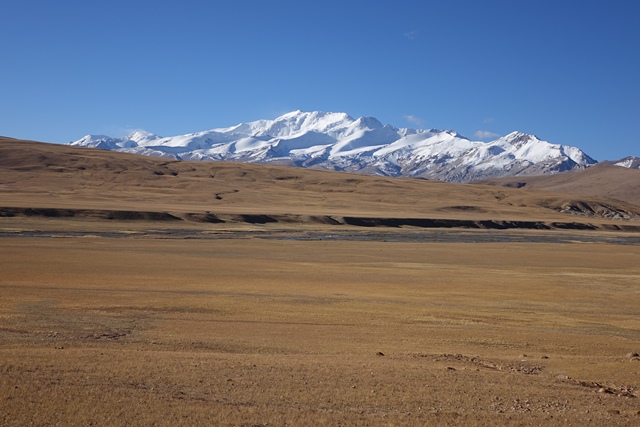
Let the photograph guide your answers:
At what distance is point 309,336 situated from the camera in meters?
27.3

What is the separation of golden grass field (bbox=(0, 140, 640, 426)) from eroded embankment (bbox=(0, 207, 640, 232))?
31.1m

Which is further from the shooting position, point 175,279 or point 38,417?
point 175,279

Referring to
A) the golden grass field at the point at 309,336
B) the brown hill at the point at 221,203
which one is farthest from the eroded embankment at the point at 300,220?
the golden grass field at the point at 309,336

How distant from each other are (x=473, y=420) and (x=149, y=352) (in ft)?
36.5

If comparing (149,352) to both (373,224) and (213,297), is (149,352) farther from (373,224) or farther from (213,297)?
(373,224)

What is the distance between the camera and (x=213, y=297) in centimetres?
3741

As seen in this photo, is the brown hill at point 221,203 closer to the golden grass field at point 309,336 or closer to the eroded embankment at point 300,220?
the eroded embankment at point 300,220

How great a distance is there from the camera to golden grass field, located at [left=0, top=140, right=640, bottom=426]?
54.8 feet

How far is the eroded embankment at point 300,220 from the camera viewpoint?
10838cm

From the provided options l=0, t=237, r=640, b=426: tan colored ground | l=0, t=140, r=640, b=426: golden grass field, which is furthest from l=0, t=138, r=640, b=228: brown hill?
l=0, t=237, r=640, b=426: tan colored ground

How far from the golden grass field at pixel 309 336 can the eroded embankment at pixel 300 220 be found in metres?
31.1

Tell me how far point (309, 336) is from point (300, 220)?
9756 centimetres

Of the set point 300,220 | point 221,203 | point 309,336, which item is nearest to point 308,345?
point 309,336

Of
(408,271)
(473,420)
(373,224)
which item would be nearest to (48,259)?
(408,271)
